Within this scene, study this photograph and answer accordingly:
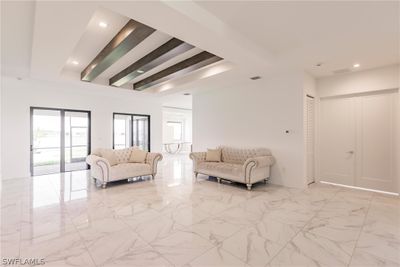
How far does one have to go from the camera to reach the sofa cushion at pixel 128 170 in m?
4.76

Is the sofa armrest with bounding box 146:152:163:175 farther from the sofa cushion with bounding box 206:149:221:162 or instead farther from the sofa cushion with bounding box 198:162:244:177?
the sofa cushion with bounding box 206:149:221:162

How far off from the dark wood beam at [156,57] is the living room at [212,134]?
0.04 meters

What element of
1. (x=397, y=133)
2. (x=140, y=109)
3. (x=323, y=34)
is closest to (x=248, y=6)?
(x=323, y=34)

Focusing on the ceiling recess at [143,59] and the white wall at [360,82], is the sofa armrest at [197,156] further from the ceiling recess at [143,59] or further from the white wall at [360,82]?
the white wall at [360,82]

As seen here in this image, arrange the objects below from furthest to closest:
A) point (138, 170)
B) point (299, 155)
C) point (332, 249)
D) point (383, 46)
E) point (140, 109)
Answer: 1. point (140, 109)
2. point (138, 170)
3. point (299, 155)
4. point (383, 46)
5. point (332, 249)

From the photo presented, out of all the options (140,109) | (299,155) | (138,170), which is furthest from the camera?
(140,109)

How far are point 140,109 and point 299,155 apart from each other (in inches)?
252

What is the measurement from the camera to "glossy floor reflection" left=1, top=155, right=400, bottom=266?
2094 millimetres

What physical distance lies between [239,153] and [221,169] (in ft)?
2.66

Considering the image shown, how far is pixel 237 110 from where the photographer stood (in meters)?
5.83

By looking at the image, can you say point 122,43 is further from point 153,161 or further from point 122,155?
point 122,155

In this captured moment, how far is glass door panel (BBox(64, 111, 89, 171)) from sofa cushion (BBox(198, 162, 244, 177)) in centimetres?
447

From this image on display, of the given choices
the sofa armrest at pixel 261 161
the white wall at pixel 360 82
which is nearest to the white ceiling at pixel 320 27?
the white wall at pixel 360 82

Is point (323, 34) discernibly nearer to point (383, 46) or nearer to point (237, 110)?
point (383, 46)
